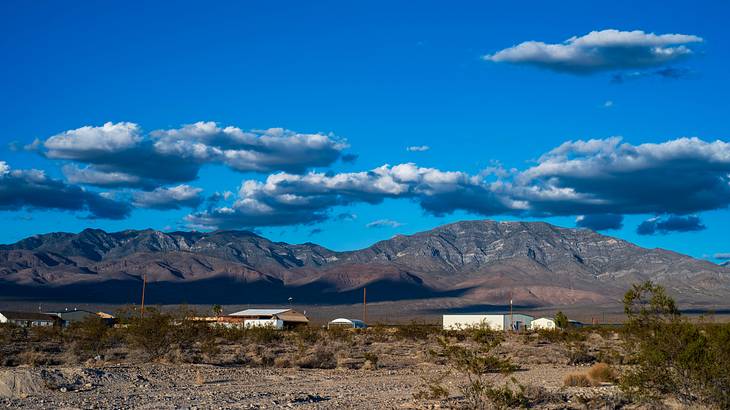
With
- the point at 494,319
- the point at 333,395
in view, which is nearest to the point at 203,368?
the point at 333,395

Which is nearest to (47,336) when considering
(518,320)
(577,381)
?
(577,381)

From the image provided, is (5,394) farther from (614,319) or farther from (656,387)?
(614,319)

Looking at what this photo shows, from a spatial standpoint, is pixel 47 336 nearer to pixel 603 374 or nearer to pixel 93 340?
pixel 93 340

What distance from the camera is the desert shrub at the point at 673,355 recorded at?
743 inches

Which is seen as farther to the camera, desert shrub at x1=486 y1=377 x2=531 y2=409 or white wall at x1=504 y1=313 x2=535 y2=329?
white wall at x1=504 y1=313 x2=535 y2=329

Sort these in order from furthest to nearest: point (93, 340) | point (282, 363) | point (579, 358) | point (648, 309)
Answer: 1. point (579, 358)
2. point (93, 340)
3. point (282, 363)
4. point (648, 309)

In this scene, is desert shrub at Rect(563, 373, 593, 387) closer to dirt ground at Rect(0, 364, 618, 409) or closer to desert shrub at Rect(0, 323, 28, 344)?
dirt ground at Rect(0, 364, 618, 409)

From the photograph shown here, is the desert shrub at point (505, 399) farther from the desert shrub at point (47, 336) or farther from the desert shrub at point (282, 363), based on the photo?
the desert shrub at point (47, 336)

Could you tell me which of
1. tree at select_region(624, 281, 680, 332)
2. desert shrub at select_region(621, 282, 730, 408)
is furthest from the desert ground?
tree at select_region(624, 281, 680, 332)

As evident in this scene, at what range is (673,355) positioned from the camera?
754 inches

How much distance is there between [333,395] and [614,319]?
488ft

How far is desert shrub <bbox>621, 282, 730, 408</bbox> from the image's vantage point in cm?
1888

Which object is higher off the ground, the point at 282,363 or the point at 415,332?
the point at 415,332

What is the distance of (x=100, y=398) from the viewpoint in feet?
71.4
